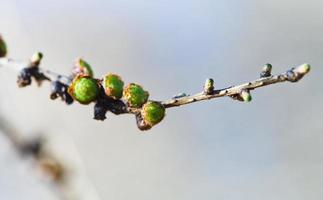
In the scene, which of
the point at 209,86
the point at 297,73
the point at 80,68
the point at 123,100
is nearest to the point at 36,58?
the point at 80,68

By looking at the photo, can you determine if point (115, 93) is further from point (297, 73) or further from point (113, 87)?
point (297, 73)

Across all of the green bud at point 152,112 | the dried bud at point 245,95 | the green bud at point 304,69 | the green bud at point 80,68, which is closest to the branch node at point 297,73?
the green bud at point 304,69

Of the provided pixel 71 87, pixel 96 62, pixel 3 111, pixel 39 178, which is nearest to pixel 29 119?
pixel 3 111

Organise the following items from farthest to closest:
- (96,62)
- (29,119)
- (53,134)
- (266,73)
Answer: (96,62) → (29,119) → (53,134) → (266,73)

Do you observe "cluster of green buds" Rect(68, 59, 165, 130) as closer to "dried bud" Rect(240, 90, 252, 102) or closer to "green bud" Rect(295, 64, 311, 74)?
"dried bud" Rect(240, 90, 252, 102)

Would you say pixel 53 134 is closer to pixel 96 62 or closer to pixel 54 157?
pixel 54 157

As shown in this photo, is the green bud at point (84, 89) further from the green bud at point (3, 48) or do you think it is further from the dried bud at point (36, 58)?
the green bud at point (3, 48)
